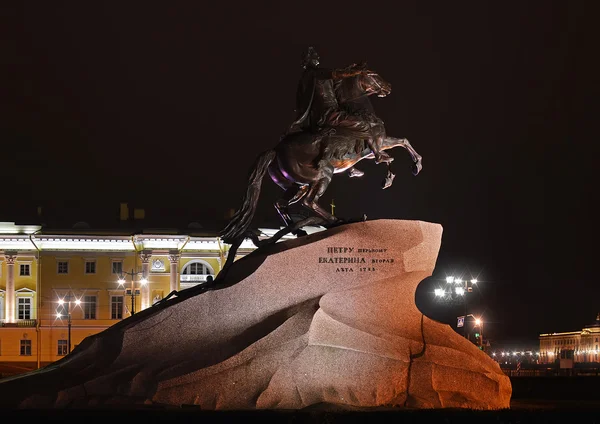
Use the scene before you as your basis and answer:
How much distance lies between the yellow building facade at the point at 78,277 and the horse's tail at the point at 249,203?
48.3 m

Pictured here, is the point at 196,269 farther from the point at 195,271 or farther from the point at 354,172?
the point at 354,172

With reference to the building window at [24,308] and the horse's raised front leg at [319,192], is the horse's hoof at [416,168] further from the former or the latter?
the building window at [24,308]

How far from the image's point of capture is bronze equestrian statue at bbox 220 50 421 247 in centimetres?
1489

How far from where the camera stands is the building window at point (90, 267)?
65.8 m

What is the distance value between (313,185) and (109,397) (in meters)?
4.68

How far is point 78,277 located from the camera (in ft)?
215

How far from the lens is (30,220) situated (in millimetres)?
67125

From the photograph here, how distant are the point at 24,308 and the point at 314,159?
177 feet

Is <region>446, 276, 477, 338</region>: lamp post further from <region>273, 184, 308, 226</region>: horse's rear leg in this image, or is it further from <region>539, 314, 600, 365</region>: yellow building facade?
<region>539, 314, 600, 365</region>: yellow building facade

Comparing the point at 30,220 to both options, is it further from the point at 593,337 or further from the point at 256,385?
the point at 593,337

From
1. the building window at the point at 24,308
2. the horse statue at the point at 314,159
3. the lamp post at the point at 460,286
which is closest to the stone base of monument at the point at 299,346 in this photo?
the horse statue at the point at 314,159

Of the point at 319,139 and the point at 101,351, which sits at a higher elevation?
the point at 319,139

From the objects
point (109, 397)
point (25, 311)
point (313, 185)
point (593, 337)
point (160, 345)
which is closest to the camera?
point (109, 397)

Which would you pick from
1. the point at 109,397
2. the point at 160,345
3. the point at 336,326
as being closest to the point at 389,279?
the point at 336,326
